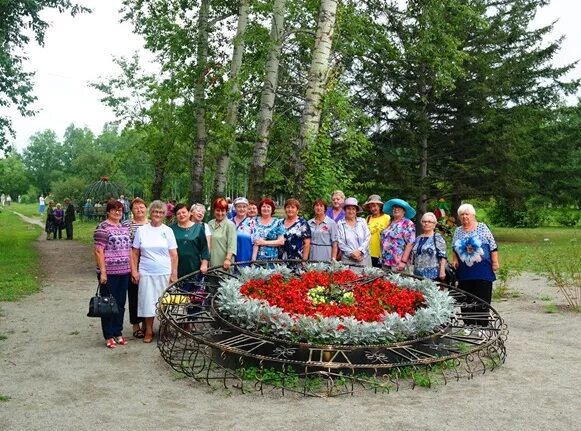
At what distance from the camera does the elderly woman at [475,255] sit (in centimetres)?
752

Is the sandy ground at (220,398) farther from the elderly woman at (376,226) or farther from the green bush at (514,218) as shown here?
the green bush at (514,218)

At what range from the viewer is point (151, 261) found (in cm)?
767

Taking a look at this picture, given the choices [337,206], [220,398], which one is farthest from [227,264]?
[220,398]

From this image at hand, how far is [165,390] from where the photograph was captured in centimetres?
580

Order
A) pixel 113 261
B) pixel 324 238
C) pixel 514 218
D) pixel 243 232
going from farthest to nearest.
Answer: pixel 514 218, pixel 324 238, pixel 243 232, pixel 113 261

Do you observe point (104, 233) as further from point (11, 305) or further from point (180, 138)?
point (180, 138)

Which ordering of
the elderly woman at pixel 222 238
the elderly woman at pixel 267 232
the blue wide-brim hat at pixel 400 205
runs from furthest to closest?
the elderly woman at pixel 267 232
the blue wide-brim hat at pixel 400 205
the elderly woman at pixel 222 238

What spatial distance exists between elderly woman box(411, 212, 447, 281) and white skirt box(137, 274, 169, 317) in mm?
3305

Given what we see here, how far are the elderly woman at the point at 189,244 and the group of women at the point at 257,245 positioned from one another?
0.01 metres

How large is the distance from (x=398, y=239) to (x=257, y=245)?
6.40ft

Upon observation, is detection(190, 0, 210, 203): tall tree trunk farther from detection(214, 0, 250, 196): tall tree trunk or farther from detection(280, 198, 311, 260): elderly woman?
detection(280, 198, 311, 260): elderly woman

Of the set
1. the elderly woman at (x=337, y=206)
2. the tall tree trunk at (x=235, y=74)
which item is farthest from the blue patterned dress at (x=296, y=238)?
the tall tree trunk at (x=235, y=74)

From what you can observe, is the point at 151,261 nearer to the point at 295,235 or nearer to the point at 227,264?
the point at 227,264

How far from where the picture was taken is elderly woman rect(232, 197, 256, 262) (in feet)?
28.9
